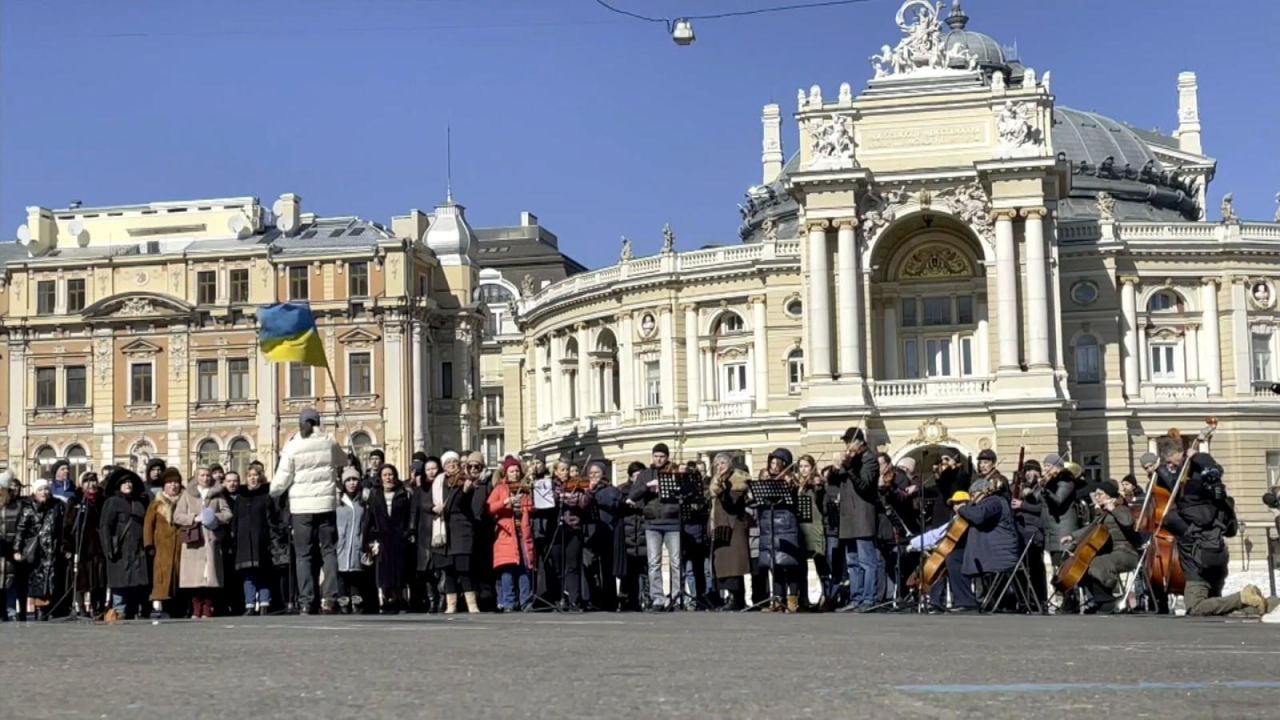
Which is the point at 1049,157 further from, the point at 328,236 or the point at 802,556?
the point at 802,556

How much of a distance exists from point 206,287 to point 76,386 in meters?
6.53

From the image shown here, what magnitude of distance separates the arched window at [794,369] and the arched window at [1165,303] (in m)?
11.4

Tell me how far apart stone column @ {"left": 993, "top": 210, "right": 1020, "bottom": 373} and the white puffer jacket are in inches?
1627

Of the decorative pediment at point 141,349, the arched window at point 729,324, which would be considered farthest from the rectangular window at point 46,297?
the arched window at point 729,324

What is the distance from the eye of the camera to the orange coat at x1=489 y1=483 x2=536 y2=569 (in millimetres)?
22016

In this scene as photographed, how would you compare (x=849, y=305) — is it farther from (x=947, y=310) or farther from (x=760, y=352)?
(x=760, y=352)

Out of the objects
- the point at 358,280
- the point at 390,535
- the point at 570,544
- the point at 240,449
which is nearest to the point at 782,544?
the point at 570,544

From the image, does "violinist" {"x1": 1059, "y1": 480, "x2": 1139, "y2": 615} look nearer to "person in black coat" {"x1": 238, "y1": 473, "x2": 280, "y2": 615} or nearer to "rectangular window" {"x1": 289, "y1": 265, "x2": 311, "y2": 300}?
"person in black coat" {"x1": 238, "y1": 473, "x2": 280, "y2": 615}

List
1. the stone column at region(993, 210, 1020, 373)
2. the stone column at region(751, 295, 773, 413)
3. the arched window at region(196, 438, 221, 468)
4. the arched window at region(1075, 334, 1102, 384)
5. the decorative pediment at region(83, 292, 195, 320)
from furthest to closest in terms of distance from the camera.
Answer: the arched window at region(196, 438, 221, 468), the decorative pediment at region(83, 292, 195, 320), the stone column at region(751, 295, 773, 413), the arched window at region(1075, 334, 1102, 384), the stone column at region(993, 210, 1020, 373)

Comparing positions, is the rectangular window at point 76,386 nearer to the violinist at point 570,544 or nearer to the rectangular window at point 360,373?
the rectangular window at point 360,373

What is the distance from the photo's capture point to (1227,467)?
2470 inches

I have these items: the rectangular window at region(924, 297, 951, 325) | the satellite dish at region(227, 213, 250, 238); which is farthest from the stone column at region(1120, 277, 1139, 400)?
the satellite dish at region(227, 213, 250, 238)

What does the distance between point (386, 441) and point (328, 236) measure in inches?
367

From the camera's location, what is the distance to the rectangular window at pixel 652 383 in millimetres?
69938
